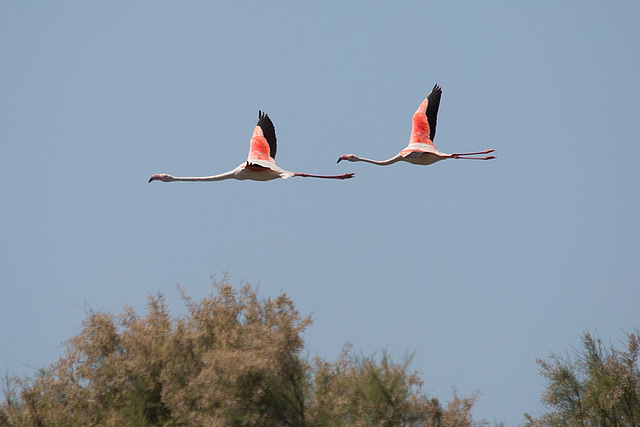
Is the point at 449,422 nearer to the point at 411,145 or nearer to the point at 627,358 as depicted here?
the point at 627,358

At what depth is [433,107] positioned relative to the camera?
24.7m

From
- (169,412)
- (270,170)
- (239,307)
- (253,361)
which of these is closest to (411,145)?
(270,170)

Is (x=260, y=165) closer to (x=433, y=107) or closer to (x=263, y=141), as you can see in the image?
(x=263, y=141)

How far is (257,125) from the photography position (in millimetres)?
24953

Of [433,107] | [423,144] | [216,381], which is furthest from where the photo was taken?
[433,107]

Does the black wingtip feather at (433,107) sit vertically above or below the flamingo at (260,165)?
above

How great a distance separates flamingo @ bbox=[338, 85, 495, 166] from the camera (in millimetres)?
22516

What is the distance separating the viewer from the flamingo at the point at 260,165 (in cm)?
2089

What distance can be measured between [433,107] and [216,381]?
9944mm

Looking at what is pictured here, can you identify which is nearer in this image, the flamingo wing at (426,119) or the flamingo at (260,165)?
the flamingo at (260,165)

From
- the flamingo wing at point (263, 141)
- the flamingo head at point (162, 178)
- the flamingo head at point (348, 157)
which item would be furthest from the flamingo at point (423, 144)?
the flamingo head at point (162, 178)

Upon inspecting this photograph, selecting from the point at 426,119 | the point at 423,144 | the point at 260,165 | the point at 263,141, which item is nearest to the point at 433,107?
the point at 426,119

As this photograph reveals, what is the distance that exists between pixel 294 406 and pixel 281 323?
1.88 metres

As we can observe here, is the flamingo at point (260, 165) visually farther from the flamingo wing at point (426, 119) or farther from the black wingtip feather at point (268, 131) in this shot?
the flamingo wing at point (426, 119)
